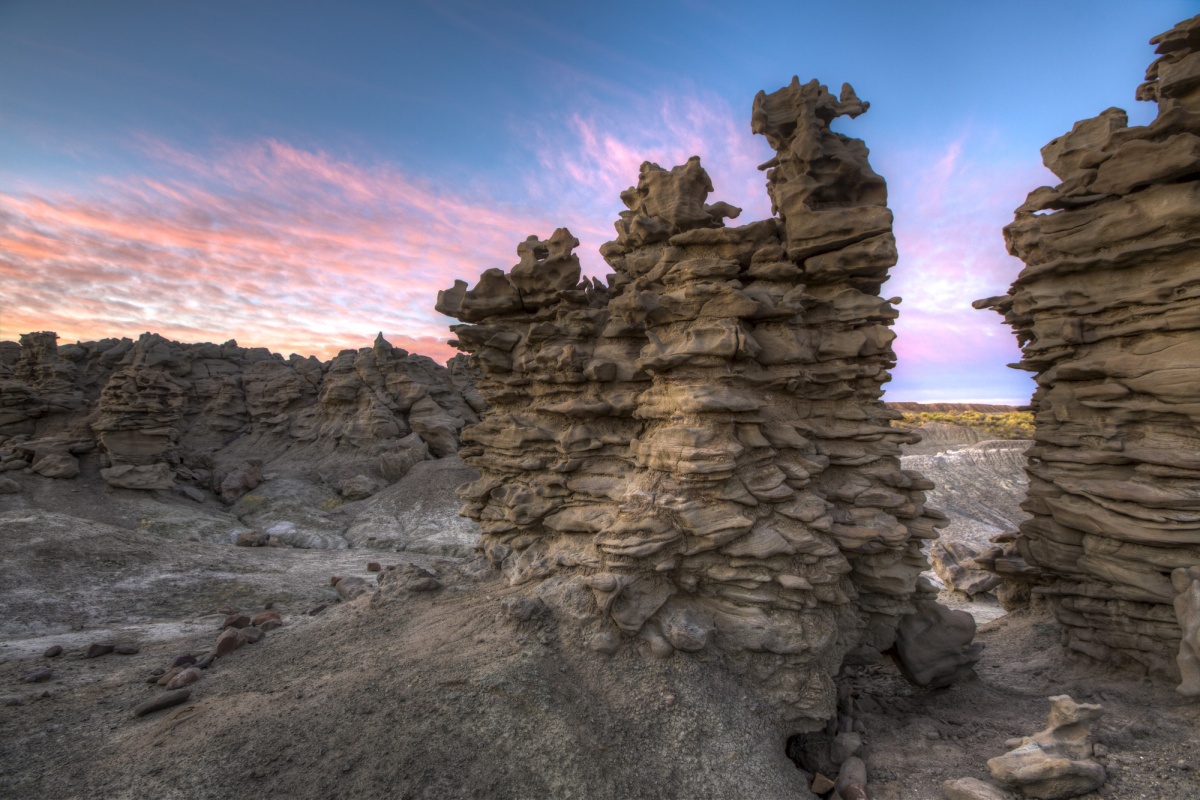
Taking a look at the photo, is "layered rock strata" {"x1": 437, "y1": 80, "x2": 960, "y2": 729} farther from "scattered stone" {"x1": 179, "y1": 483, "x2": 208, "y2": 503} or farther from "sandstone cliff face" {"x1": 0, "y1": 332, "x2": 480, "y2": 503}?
"scattered stone" {"x1": 179, "y1": 483, "x2": 208, "y2": 503}

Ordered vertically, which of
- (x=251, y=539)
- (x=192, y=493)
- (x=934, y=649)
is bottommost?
(x=251, y=539)

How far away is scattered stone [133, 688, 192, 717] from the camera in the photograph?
22.9 feet

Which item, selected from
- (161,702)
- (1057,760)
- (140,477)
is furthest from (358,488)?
(1057,760)

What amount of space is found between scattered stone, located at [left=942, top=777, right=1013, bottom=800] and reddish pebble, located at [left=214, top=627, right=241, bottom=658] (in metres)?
10.8

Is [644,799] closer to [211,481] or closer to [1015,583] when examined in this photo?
[1015,583]

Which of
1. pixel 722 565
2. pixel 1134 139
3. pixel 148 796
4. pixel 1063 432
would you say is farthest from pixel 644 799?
pixel 1134 139

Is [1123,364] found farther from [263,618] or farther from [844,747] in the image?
[263,618]

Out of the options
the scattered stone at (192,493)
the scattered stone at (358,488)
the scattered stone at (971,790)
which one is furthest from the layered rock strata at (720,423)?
the scattered stone at (192,493)

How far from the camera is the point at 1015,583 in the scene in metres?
13.0

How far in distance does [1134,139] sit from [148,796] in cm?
1586

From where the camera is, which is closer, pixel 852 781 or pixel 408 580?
pixel 852 781

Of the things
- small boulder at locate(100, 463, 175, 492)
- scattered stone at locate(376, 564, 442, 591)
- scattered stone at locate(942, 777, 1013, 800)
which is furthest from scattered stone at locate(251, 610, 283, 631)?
small boulder at locate(100, 463, 175, 492)

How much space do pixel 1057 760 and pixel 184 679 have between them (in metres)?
11.5

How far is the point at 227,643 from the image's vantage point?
8781 mm
